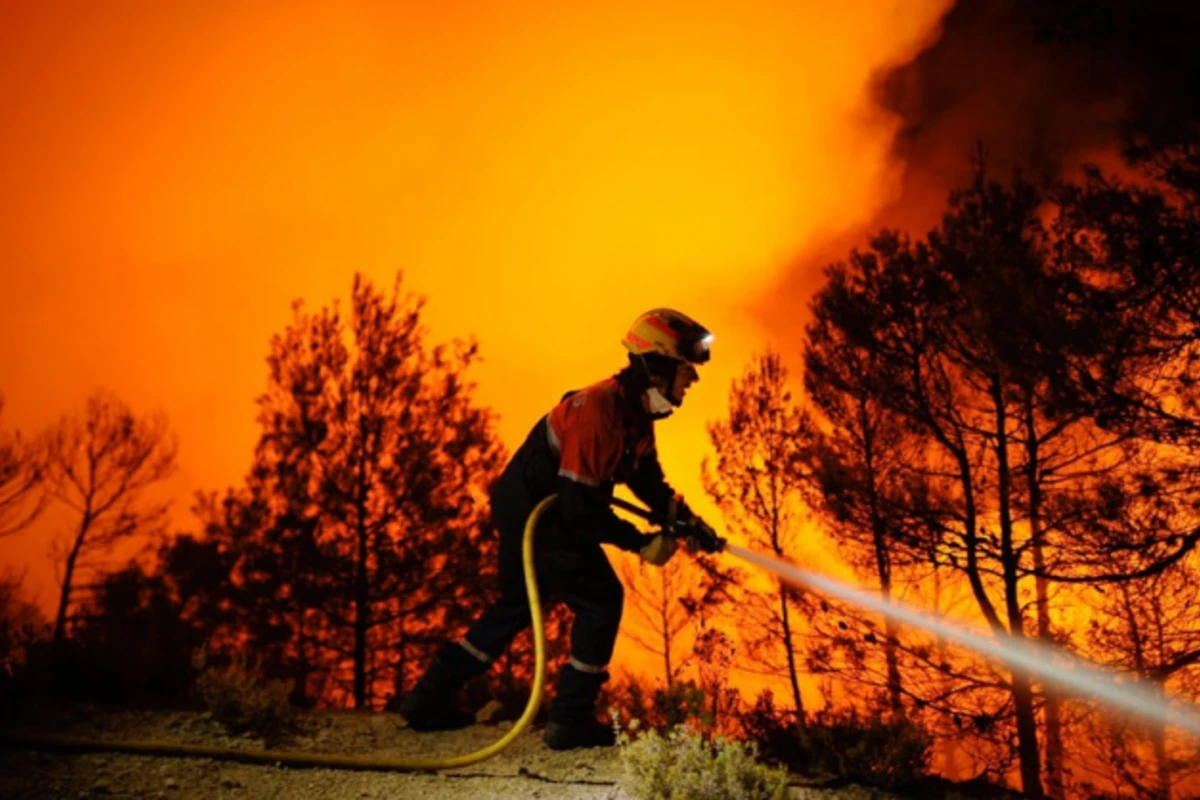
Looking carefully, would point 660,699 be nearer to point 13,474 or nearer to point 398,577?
point 398,577

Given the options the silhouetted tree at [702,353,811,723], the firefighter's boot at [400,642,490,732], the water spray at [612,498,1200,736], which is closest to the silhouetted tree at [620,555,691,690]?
the silhouetted tree at [702,353,811,723]

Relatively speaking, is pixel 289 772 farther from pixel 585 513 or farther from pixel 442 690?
pixel 585 513

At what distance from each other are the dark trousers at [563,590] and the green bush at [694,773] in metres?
0.95

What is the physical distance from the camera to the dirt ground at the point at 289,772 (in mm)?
3348

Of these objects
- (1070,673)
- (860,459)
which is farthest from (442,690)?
(860,459)

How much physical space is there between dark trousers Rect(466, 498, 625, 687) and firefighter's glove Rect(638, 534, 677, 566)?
0.71 ft

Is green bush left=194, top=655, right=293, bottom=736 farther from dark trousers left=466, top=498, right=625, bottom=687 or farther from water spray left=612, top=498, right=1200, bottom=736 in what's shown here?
water spray left=612, top=498, right=1200, bottom=736

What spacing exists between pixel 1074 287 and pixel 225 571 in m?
11.7

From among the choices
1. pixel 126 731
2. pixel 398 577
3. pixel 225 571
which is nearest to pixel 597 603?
pixel 126 731

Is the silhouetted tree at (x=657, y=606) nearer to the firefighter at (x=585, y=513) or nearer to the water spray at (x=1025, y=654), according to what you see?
the water spray at (x=1025, y=654)

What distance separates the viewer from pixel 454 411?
12.3 m

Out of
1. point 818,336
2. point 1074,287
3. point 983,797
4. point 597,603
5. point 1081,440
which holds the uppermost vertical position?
point 818,336

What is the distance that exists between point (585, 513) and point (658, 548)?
0.49 metres

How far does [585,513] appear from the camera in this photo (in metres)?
3.96
